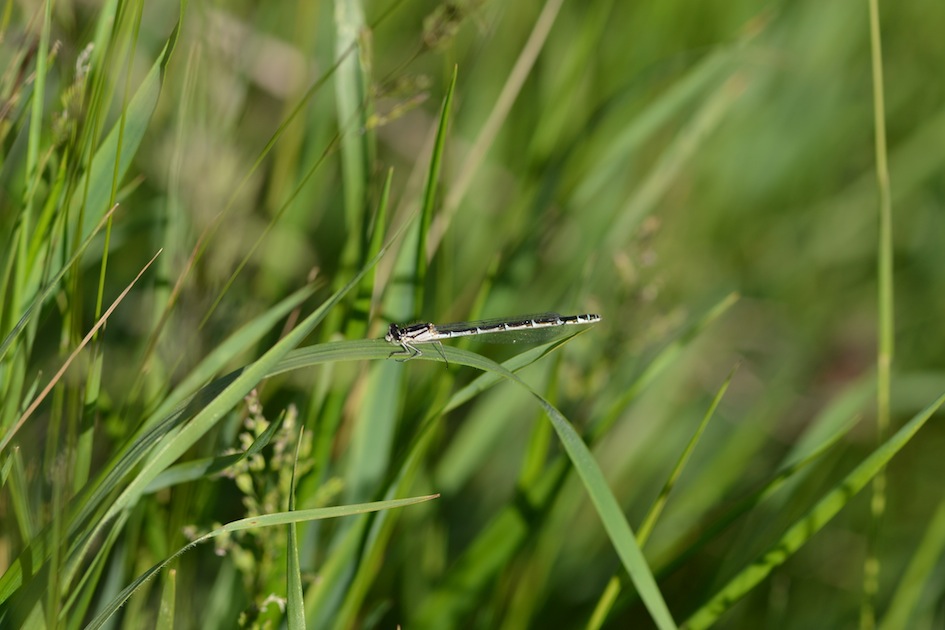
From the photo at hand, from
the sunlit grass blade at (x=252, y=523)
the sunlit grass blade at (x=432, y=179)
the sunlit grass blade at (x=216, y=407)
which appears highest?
the sunlit grass blade at (x=432, y=179)

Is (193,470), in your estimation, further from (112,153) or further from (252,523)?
(112,153)

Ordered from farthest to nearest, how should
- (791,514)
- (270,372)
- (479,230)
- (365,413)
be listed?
(479,230)
(791,514)
(365,413)
(270,372)

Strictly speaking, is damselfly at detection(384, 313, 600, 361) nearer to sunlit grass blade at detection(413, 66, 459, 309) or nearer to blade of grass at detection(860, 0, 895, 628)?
sunlit grass blade at detection(413, 66, 459, 309)

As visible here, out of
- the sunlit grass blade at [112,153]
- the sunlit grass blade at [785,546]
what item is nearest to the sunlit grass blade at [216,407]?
the sunlit grass blade at [112,153]

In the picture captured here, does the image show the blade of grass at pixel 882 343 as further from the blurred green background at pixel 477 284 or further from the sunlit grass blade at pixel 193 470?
the sunlit grass blade at pixel 193 470

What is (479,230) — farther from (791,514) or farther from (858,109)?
(858,109)

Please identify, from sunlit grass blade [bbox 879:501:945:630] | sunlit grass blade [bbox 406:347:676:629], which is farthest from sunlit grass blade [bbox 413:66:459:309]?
sunlit grass blade [bbox 879:501:945:630]

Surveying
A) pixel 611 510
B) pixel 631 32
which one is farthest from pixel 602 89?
pixel 611 510

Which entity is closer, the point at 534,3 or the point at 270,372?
the point at 270,372
